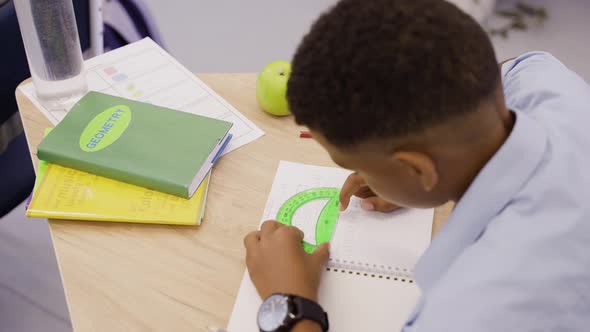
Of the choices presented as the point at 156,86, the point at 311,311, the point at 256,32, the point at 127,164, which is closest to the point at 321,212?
the point at 311,311

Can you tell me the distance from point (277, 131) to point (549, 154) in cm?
51

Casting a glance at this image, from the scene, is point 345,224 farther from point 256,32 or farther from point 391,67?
point 256,32

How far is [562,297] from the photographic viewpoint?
65 cm

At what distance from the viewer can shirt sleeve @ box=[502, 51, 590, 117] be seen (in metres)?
0.86

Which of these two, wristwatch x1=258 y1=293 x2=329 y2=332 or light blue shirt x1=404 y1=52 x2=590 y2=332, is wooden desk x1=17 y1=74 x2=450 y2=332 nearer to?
wristwatch x1=258 y1=293 x2=329 y2=332

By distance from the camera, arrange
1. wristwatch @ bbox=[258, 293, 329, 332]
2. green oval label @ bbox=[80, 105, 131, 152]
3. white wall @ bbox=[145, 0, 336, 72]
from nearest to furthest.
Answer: wristwatch @ bbox=[258, 293, 329, 332] → green oval label @ bbox=[80, 105, 131, 152] → white wall @ bbox=[145, 0, 336, 72]

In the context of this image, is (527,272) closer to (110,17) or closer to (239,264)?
(239,264)

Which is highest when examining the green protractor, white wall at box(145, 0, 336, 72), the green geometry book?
Result: the green geometry book

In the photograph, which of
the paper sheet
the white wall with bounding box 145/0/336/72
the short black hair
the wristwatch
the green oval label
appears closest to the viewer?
the short black hair

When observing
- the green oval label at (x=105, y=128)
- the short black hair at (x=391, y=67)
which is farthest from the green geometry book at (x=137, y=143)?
the short black hair at (x=391, y=67)

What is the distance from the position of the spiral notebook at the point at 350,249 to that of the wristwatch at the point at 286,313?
25 mm

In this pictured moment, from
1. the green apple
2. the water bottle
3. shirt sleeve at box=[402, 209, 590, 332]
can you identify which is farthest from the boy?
the water bottle

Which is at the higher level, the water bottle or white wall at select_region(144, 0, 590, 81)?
the water bottle

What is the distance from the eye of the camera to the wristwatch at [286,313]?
0.75 metres
